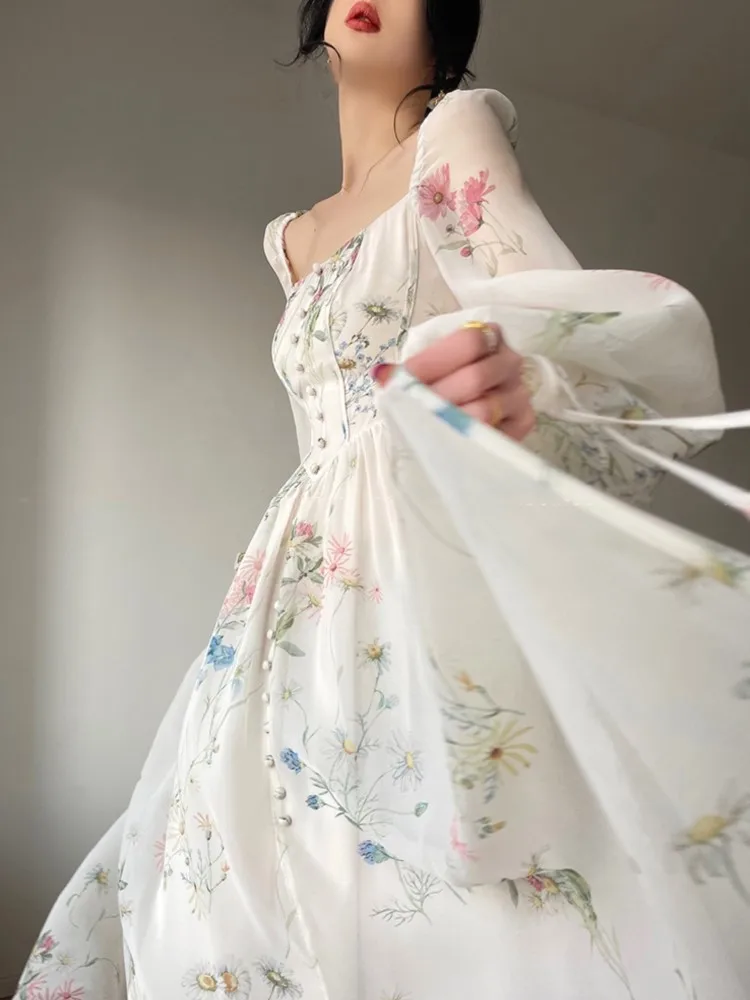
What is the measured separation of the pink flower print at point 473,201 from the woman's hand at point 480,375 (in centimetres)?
18

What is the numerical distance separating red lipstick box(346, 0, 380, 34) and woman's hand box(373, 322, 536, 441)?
0.48 meters

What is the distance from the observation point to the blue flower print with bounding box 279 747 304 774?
18.8 inches

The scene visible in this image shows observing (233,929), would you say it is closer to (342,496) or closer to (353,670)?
(353,670)

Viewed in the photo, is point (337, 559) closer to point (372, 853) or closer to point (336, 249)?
point (372, 853)

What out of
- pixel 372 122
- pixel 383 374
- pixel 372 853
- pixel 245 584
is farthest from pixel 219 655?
pixel 372 122

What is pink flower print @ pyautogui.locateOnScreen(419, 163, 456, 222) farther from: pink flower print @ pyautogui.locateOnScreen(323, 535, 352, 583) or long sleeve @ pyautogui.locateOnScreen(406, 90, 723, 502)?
pink flower print @ pyautogui.locateOnScreen(323, 535, 352, 583)

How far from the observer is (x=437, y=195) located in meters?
0.56

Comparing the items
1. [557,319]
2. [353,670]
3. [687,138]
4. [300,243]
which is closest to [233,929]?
[353,670]

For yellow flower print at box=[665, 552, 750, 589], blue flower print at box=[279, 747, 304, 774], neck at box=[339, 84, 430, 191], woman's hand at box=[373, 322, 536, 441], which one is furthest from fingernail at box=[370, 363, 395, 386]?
neck at box=[339, 84, 430, 191]

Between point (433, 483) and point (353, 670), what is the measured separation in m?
0.16

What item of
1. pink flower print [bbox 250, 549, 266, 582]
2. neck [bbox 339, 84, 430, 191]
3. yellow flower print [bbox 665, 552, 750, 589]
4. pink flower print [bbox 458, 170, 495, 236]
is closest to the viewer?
yellow flower print [bbox 665, 552, 750, 589]

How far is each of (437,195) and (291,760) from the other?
0.42 m

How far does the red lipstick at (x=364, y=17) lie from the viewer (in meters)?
0.69

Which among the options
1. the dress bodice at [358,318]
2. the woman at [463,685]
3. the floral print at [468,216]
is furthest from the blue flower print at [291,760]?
the floral print at [468,216]
